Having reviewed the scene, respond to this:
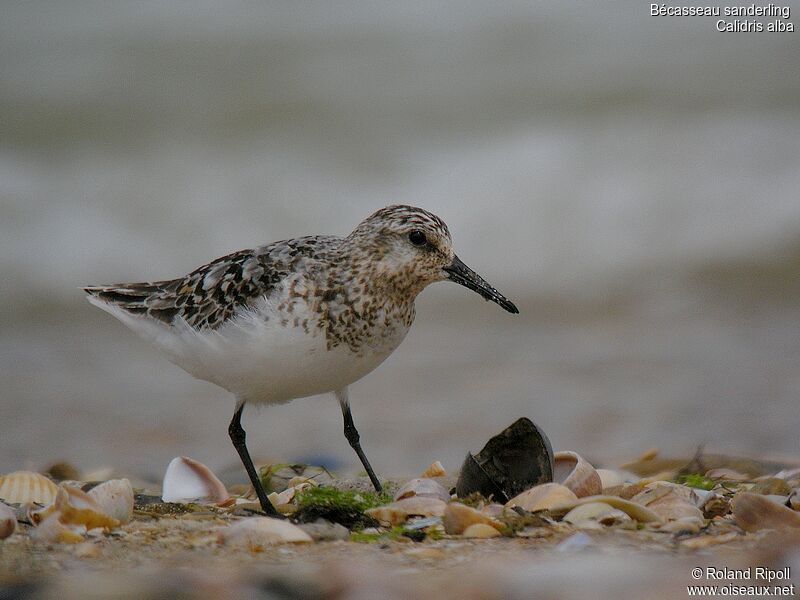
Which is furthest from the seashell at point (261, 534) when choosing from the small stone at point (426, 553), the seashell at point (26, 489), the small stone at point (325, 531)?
the seashell at point (26, 489)

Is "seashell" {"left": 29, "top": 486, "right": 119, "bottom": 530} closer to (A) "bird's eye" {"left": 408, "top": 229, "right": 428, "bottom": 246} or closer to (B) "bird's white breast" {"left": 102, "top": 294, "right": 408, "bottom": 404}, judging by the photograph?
(B) "bird's white breast" {"left": 102, "top": 294, "right": 408, "bottom": 404}

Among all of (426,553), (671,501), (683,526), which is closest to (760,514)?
(683,526)

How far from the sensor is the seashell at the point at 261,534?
3453mm

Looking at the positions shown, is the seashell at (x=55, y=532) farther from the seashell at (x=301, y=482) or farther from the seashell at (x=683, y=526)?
the seashell at (x=683, y=526)

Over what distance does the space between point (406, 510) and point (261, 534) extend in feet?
2.45

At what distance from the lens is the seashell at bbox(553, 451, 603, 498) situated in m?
4.15

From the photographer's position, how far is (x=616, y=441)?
23.1 ft

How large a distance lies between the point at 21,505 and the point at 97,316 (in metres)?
5.80

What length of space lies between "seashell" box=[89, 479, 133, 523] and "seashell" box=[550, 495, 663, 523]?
1.62 meters

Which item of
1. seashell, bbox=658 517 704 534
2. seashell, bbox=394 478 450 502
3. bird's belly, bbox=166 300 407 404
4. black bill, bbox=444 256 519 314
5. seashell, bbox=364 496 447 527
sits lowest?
seashell, bbox=658 517 704 534

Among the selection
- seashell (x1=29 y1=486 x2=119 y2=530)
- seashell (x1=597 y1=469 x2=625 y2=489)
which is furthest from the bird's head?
seashell (x1=29 y1=486 x2=119 y2=530)

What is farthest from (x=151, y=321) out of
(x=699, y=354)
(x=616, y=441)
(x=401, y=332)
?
(x=699, y=354)

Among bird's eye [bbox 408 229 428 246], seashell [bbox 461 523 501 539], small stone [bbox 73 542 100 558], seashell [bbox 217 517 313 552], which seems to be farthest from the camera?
bird's eye [bbox 408 229 428 246]

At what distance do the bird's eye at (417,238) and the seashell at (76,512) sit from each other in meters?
1.87
